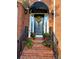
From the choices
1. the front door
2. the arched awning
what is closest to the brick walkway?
the arched awning

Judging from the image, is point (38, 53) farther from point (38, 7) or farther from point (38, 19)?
point (38, 19)

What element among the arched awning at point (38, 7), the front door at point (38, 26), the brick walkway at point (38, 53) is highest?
the arched awning at point (38, 7)

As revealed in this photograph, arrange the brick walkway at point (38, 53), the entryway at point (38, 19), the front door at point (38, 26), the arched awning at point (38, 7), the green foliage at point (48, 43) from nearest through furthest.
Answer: the brick walkway at point (38, 53) < the green foliage at point (48, 43) < the arched awning at point (38, 7) < the entryway at point (38, 19) < the front door at point (38, 26)

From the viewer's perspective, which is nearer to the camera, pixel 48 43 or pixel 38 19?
pixel 48 43

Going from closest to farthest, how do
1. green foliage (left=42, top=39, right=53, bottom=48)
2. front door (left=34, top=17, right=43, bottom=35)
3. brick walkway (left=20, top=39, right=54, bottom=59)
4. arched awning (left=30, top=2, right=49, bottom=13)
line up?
brick walkway (left=20, top=39, right=54, bottom=59) → green foliage (left=42, top=39, right=53, bottom=48) → arched awning (left=30, top=2, right=49, bottom=13) → front door (left=34, top=17, right=43, bottom=35)

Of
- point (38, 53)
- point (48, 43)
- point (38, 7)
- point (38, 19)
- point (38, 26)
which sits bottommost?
point (38, 53)

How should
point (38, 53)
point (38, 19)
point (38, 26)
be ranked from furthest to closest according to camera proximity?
1. point (38, 26)
2. point (38, 19)
3. point (38, 53)

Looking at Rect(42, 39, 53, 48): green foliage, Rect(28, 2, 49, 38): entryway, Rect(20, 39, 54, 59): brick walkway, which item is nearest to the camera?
Rect(20, 39, 54, 59): brick walkway

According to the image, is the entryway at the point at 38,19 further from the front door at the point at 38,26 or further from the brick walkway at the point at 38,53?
the brick walkway at the point at 38,53

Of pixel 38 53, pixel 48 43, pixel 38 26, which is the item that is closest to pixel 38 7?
pixel 38 26

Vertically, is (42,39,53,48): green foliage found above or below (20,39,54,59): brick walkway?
above

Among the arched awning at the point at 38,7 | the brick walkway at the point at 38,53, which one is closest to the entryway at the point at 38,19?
the arched awning at the point at 38,7

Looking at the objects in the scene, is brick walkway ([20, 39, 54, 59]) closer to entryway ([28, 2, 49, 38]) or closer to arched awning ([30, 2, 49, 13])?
entryway ([28, 2, 49, 38])
